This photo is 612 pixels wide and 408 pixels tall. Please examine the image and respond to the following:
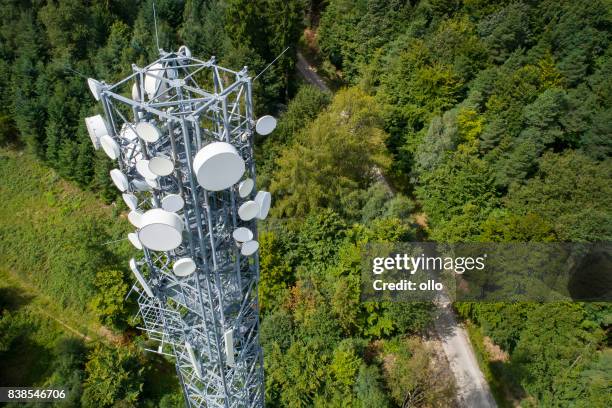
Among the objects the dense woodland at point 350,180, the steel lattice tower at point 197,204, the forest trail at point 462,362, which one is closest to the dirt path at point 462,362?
the forest trail at point 462,362

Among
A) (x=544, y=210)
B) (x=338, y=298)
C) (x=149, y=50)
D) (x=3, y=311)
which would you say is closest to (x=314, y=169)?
(x=338, y=298)

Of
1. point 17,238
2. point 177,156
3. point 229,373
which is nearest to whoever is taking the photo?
point 177,156

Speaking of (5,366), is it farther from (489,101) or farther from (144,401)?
(489,101)

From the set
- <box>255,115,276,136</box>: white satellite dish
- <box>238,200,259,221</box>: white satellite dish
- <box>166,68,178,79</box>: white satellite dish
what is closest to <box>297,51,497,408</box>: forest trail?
<box>238,200,259,221</box>: white satellite dish

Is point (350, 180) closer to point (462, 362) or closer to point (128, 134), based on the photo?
point (462, 362)

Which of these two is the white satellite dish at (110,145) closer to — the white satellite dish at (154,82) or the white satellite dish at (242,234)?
the white satellite dish at (154,82)

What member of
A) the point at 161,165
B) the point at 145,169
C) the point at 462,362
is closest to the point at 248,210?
the point at 161,165
